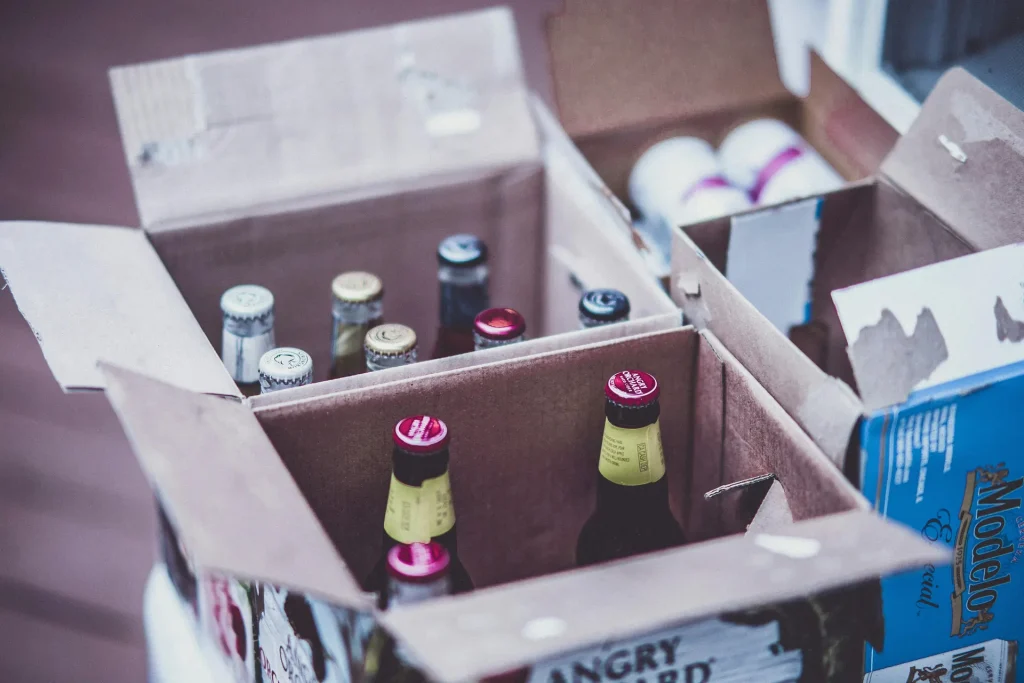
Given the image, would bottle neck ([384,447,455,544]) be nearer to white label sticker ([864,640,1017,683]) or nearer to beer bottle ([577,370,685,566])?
beer bottle ([577,370,685,566])

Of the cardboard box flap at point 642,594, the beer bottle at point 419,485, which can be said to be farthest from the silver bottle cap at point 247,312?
the cardboard box flap at point 642,594

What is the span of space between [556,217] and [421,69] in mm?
201

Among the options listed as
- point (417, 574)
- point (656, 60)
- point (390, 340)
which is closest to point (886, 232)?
point (656, 60)

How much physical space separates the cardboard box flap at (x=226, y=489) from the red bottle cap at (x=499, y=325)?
0.76 feet

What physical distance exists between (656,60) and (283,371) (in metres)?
0.57

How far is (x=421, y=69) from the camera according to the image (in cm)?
104

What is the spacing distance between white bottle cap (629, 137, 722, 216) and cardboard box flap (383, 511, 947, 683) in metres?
0.59

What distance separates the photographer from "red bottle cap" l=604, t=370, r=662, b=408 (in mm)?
744

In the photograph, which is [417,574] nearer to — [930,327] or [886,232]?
[930,327]

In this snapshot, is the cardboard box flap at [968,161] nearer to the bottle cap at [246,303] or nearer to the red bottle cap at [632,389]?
the red bottle cap at [632,389]

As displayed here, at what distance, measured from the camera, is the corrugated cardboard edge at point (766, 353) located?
68 cm

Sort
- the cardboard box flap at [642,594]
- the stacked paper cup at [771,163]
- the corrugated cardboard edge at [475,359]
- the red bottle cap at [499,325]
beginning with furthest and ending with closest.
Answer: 1. the stacked paper cup at [771,163]
2. the red bottle cap at [499,325]
3. the corrugated cardboard edge at [475,359]
4. the cardboard box flap at [642,594]

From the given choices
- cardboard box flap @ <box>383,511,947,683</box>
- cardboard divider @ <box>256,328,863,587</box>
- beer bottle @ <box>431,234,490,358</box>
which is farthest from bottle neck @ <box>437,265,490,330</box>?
cardboard box flap @ <box>383,511,947,683</box>

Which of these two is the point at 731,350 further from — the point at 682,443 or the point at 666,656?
the point at 666,656
